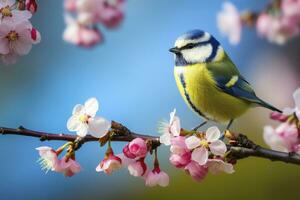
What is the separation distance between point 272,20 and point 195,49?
973mm

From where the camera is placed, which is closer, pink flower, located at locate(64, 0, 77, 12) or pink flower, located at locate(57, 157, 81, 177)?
pink flower, located at locate(57, 157, 81, 177)

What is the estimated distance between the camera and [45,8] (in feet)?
24.9

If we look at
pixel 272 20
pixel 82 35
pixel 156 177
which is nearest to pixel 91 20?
pixel 82 35

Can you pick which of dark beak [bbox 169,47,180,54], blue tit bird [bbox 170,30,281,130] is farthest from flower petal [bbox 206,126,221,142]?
dark beak [bbox 169,47,180,54]

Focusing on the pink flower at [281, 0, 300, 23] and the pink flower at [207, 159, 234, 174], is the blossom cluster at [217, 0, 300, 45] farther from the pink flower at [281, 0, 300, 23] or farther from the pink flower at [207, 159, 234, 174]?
the pink flower at [207, 159, 234, 174]

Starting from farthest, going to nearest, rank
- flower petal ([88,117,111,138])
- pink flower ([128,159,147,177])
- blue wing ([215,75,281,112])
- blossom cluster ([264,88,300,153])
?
blue wing ([215,75,281,112])
blossom cluster ([264,88,300,153])
pink flower ([128,159,147,177])
flower petal ([88,117,111,138])

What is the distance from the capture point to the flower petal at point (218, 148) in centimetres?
147

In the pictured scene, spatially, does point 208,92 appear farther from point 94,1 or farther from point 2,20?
point 94,1

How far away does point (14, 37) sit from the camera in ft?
5.00

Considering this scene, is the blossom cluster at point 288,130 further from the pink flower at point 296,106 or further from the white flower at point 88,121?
the white flower at point 88,121

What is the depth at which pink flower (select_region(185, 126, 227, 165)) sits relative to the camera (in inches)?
58.0

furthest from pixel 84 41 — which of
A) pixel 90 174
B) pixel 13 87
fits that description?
pixel 13 87

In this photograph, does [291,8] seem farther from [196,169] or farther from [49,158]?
[49,158]

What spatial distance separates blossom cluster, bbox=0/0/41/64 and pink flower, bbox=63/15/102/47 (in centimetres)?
123
